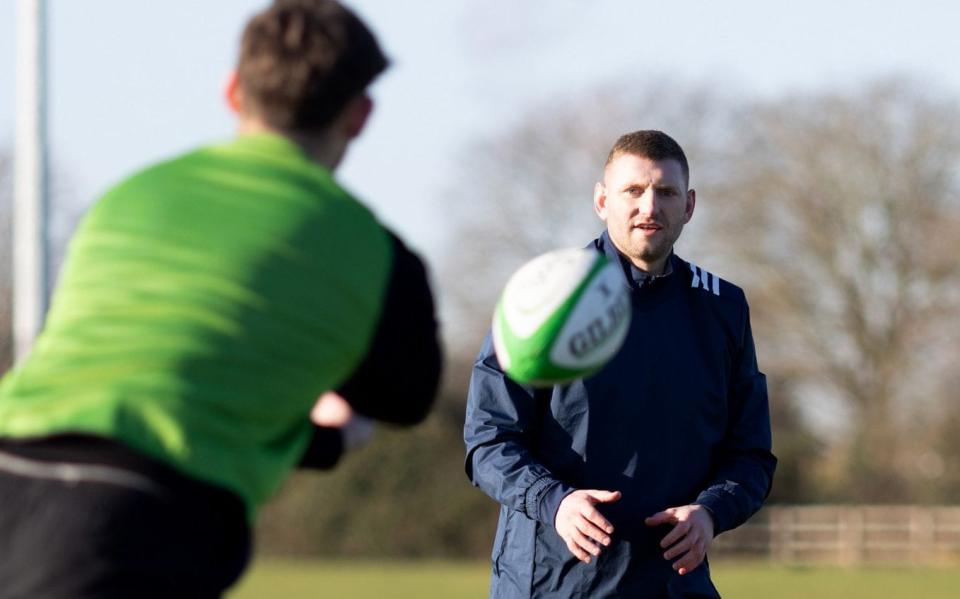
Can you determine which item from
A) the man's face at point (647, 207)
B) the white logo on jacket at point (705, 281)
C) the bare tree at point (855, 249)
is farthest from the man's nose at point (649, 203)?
the bare tree at point (855, 249)

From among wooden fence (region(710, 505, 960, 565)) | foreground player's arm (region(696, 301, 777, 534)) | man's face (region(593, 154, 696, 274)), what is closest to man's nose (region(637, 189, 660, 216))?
man's face (region(593, 154, 696, 274))

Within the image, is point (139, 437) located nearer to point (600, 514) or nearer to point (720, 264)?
point (600, 514)

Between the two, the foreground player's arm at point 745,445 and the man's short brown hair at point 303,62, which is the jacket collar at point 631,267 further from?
the man's short brown hair at point 303,62

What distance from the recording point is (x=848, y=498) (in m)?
37.4

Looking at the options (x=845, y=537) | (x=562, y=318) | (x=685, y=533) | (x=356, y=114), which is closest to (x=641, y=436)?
(x=685, y=533)

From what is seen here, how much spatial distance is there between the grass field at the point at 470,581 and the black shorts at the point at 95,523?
15570 mm

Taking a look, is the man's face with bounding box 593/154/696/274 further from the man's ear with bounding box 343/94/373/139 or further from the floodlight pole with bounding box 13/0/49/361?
the floodlight pole with bounding box 13/0/49/361

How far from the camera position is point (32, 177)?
51.8 ft

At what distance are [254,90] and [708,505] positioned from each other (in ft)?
9.66

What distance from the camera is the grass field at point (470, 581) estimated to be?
73.4 ft

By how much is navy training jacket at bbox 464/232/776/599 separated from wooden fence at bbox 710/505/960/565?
29260 millimetres

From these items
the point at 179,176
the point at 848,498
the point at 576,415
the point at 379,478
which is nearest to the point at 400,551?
the point at 379,478

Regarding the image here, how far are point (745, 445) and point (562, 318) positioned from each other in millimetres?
1806

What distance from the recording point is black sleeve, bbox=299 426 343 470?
12.2 ft
